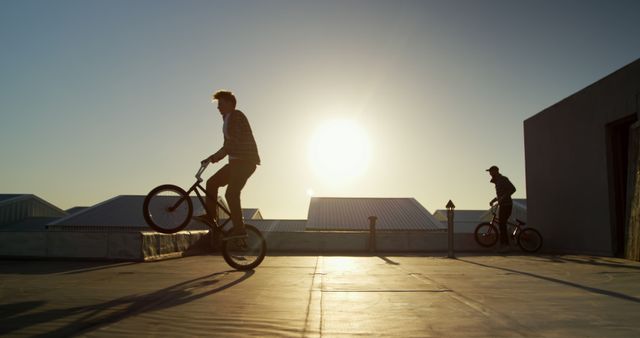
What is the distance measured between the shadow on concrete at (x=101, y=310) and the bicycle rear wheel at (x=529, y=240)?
973 cm

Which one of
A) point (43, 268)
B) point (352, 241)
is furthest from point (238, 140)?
point (352, 241)

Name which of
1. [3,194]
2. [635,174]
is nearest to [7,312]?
[635,174]

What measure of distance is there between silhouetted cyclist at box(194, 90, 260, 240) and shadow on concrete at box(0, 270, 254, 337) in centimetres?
167

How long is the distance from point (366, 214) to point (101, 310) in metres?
35.2

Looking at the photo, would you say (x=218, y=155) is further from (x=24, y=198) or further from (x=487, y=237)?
(x=24, y=198)

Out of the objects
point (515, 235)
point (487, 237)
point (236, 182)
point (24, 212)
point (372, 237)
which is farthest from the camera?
point (24, 212)

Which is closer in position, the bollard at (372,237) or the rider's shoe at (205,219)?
the rider's shoe at (205,219)

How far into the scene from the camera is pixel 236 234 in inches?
221

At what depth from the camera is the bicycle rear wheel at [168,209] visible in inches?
217

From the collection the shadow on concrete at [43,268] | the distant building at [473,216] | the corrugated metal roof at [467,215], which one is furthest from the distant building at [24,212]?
the shadow on concrete at [43,268]

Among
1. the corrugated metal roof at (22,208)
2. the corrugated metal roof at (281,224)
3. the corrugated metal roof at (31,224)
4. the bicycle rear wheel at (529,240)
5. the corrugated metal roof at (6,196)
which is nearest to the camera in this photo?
the bicycle rear wheel at (529,240)

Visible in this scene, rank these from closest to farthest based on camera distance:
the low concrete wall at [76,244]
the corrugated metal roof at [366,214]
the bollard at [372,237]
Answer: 1. the low concrete wall at [76,244]
2. the bollard at [372,237]
3. the corrugated metal roof at [366,214]

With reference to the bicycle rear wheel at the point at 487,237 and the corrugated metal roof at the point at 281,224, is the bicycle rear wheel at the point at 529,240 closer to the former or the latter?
the bicycle rear wheel at the point at 487,237

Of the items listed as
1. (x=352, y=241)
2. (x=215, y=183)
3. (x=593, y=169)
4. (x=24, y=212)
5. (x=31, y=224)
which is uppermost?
(x=593, y=169)
